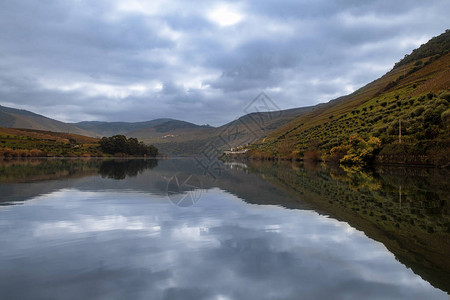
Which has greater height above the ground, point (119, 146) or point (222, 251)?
point (119, 146)

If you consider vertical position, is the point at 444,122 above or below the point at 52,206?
above

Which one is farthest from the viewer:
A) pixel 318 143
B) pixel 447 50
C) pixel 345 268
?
pixel 447 50

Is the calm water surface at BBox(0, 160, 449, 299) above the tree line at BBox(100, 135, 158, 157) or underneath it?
underneath

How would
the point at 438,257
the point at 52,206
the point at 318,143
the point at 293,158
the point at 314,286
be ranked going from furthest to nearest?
1. the point at 293,158
2. the point at 318,143
3. the point at 52,206
4. the point at 438,257
5. the point at 314,286

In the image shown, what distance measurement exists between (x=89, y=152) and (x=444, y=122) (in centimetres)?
13953

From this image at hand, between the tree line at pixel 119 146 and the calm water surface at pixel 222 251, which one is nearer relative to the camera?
the calm water surface at pixel 222 251

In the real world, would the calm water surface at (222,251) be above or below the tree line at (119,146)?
below

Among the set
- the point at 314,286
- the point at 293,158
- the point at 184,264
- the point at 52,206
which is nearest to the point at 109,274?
the point at 184,264

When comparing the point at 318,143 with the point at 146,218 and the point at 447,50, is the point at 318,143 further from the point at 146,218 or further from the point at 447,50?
the point at 146,218

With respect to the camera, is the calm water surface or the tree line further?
the tree line

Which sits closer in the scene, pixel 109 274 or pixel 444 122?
pixel 109 274

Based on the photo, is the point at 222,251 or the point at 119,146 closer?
the point at 222,251

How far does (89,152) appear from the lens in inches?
5817

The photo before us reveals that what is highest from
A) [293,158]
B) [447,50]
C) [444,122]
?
[447,50]
